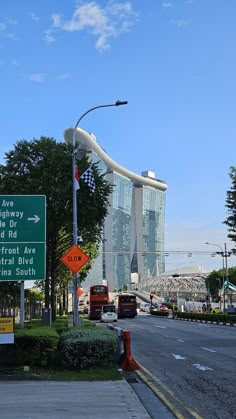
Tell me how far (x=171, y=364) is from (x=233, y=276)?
128164mm

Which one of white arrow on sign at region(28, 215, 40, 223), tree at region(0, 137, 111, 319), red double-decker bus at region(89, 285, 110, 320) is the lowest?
red double-decker bus at region(89, 285, 110, 320)

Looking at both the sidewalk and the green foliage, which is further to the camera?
the green foliage

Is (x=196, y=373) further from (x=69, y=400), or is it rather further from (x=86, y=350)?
(x=69, y=400)

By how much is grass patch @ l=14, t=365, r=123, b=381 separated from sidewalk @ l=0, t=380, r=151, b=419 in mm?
438

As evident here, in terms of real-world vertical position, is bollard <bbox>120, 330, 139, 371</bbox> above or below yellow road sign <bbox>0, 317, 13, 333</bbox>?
below

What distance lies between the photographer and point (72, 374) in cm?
1359

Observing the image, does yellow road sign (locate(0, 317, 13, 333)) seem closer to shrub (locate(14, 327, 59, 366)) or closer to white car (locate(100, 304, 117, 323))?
shrub (locate(14, 327, 59, 366))

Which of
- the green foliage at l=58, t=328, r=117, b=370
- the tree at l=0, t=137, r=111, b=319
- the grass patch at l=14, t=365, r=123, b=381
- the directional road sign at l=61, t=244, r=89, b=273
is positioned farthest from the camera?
the tree at l=0, t=137, r=111, b=319

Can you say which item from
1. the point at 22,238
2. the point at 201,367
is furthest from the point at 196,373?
the point at 22,238

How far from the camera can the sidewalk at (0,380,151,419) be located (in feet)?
29.4

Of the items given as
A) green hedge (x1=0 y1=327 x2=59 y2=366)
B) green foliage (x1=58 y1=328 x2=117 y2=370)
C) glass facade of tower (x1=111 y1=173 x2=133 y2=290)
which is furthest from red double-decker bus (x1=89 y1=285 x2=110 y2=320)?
glass facade of tower (x1=111 y1=173 x2=133 y2=290)

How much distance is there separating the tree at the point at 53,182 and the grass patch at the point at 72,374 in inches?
989

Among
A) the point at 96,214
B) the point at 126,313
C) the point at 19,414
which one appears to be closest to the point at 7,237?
the point at 19,414

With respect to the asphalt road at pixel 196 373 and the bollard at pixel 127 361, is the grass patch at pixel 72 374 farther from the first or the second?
the asphalt road at pixel 196 373
